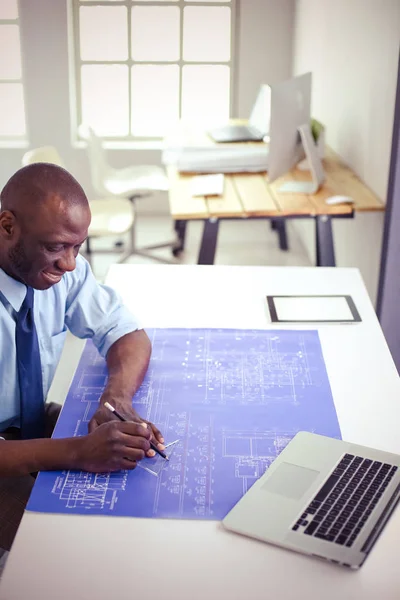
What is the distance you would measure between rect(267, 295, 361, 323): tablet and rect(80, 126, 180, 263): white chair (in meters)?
2.14

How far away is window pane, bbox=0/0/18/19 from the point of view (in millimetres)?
3787

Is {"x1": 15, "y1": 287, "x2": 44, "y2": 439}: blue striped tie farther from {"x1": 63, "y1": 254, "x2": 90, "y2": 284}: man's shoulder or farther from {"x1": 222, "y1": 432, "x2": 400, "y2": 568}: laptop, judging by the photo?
{"x1": 222, "y1": 432, "x2": 400, "y2": 568}: laptop

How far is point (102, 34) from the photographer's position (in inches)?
156

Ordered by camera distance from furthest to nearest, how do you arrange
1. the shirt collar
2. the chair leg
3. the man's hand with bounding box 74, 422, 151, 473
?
the chair leg, the shirt collar, the man's hand with bounding box 74, 422, 151, 473

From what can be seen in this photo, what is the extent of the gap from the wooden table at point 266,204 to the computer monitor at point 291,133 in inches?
3.5

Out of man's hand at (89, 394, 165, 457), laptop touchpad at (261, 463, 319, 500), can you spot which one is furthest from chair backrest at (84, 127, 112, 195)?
laptop touchpad at (261, 463, 319, 500)

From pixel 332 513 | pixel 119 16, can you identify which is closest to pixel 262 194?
pixel 119 16

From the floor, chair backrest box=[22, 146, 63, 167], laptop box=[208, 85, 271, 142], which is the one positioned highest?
laptop box=[208, 85, 271, 142]

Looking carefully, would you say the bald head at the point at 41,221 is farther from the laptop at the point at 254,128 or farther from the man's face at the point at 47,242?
the laptop at the point at 254,128

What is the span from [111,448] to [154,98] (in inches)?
127

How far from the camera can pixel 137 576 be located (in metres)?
1.22

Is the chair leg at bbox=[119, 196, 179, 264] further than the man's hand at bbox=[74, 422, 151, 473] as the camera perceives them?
Yes

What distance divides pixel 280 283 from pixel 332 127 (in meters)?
2.10

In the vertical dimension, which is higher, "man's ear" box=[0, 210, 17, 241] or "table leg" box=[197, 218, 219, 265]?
"man's ear" box=[0, 210, 17, 241]
